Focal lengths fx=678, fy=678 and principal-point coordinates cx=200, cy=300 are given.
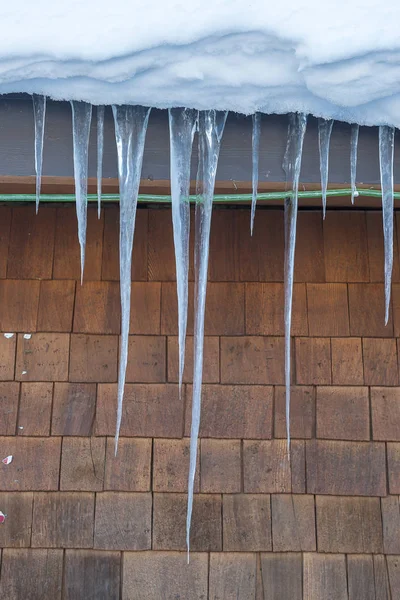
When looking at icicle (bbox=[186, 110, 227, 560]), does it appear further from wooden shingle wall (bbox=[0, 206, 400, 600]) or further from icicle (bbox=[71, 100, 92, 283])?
wooden shingle wall (bbox=[0, 206, 400, 600])

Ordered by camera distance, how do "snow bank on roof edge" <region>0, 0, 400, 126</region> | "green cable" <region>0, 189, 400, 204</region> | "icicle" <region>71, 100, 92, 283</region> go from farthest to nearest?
"green cable" <region>0, 189, 400, 204</region>, "icicle" <region>71, 100, 92, 283</region>, "snow bank on roof edge" <region>0, 0, 400, 126</region>

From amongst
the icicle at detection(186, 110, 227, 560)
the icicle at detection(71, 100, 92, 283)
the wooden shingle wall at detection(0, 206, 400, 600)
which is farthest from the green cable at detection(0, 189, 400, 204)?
the wooden shingle wall at detection(0, 206, 400, 600)

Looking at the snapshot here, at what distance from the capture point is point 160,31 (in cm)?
163

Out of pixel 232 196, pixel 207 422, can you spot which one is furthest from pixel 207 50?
pixel 207 422

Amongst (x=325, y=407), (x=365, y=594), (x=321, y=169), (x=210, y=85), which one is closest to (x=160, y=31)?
(x=210, y=85)

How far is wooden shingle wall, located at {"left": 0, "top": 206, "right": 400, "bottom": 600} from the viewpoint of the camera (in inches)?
100

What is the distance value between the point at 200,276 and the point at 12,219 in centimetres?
105

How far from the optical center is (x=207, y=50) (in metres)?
1.66

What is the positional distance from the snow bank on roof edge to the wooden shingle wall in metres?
1.05

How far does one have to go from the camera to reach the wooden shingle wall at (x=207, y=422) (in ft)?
8.34

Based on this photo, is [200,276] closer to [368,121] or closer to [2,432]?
[368,121]

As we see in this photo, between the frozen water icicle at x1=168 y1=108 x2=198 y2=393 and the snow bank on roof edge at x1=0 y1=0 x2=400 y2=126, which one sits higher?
the snow bank on roof edge at x1=0 y1=0 x2=400 y2=126

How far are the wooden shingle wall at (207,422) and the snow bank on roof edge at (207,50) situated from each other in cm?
105

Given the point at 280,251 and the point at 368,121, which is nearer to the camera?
the point at 368,121
